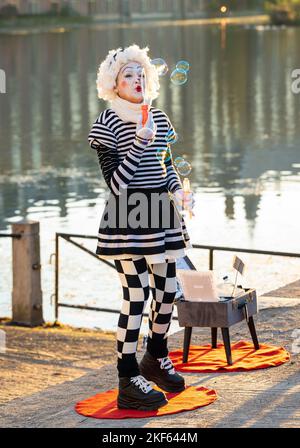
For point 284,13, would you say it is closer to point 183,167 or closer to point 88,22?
point 88,22

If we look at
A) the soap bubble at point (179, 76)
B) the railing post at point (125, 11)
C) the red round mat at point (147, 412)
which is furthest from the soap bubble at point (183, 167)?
the railing post at point (125, 11)

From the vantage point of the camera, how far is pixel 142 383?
26.3 feet

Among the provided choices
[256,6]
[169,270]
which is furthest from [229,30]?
[169,270]

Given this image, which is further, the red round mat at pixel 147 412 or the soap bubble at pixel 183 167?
the soap bubble at pixel 183 167

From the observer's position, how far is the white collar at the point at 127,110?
7957mm

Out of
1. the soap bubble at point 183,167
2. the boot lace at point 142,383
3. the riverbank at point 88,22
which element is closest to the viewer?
the boot lace at point 142,383

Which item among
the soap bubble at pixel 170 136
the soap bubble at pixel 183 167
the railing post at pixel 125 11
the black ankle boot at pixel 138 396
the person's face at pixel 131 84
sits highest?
the railing post at pixel 125 11

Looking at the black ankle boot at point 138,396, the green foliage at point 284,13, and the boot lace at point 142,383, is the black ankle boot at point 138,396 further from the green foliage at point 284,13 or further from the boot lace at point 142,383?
the green foliage at point 284,13

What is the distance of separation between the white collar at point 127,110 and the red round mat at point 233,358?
177 centimetres

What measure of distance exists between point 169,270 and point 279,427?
1100mm

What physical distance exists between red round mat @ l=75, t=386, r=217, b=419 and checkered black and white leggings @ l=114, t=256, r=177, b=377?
0.73 ft

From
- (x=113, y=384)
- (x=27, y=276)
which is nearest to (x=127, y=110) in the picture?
(x=113, y=384)

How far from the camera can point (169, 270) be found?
8094mm

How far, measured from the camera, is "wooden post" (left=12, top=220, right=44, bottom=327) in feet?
42.2
